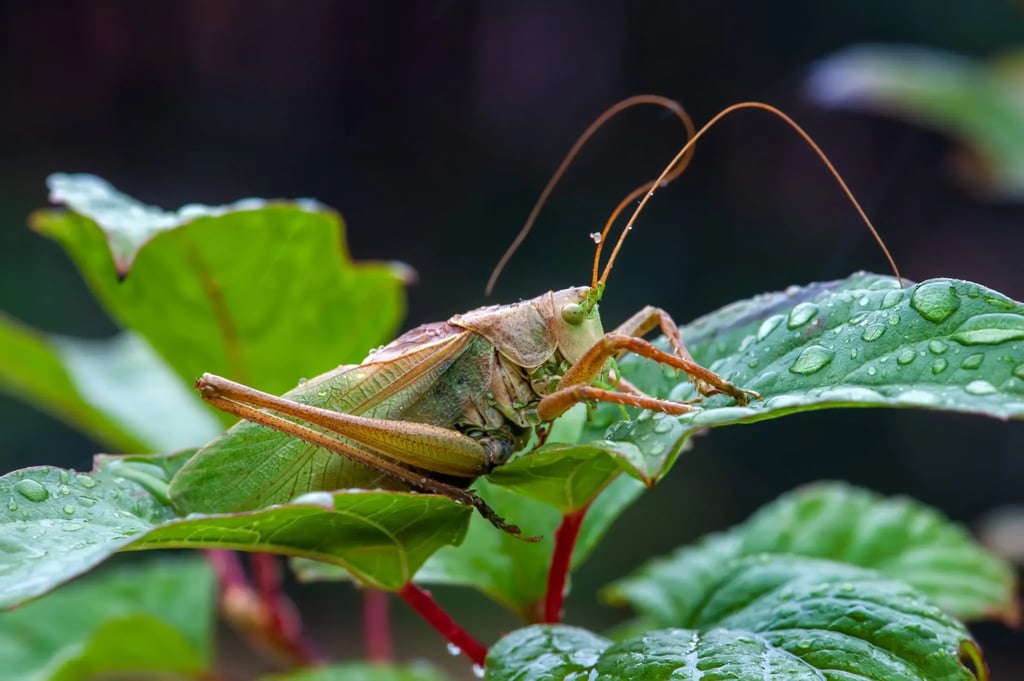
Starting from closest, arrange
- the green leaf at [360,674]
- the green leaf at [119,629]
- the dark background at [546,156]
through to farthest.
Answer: the green leaf at [360,674] < the green leaf at [119,629] < the dark background at [546,156]

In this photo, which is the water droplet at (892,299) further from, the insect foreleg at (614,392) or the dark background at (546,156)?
the dark background at (546,156)

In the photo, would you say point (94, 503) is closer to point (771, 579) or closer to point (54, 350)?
point (771, 579)

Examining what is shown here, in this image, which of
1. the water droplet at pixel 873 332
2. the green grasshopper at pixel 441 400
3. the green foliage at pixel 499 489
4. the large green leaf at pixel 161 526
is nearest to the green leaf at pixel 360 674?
the green foliage at pixel 499 489

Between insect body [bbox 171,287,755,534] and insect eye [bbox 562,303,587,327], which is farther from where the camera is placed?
insect eye [bbox 562,303,587,327]

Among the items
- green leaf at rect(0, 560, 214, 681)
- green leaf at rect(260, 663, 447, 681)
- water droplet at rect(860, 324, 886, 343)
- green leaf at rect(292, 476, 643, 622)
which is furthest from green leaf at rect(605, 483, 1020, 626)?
green leaf at rect(0, 560, 214, 681)

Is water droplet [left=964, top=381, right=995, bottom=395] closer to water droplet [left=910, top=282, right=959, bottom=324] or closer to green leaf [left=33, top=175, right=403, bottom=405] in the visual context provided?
water droplet [left=910, top=282, right=959, bottom=324]
